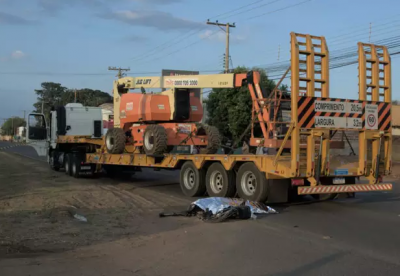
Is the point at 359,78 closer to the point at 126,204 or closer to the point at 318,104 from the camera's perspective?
the point at 318,104

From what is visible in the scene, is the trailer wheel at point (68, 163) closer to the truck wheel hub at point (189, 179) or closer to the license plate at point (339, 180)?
the truck wheel hub at point (189, 179)

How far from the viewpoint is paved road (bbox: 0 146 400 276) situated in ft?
17.6

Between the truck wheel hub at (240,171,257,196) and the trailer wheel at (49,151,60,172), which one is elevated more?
the truck wheel hub at (240,171,257,196)

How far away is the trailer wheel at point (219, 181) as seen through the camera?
1080cm

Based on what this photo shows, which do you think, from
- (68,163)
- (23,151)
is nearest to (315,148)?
(68,163)

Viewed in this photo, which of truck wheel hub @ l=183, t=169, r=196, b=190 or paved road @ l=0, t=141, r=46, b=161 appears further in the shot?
paved road @ l=0, t=141, r=46, b=161

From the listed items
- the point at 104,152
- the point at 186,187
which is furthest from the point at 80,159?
the point at 186,187

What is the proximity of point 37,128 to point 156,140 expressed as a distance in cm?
1068

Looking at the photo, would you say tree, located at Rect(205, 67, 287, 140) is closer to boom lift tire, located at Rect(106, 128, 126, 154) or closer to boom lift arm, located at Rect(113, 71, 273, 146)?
boom lift arm, located at Rect(113, 71, 273, 146)

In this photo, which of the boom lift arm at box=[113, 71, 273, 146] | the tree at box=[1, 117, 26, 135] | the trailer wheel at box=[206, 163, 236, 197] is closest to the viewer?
the trailer wheel at box=[206, 163, 236, 197]

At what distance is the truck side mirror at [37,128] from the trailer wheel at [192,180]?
11.5 meters

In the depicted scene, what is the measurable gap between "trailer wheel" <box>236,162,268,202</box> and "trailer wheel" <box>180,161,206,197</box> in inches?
59.0

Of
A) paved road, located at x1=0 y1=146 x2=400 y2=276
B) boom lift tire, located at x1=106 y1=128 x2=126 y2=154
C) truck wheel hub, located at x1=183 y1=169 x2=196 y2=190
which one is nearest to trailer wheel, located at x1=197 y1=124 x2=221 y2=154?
truck wheel hub, located at x1=183 y1=169 x2=196 y2=190

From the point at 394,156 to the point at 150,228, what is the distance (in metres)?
23.0
